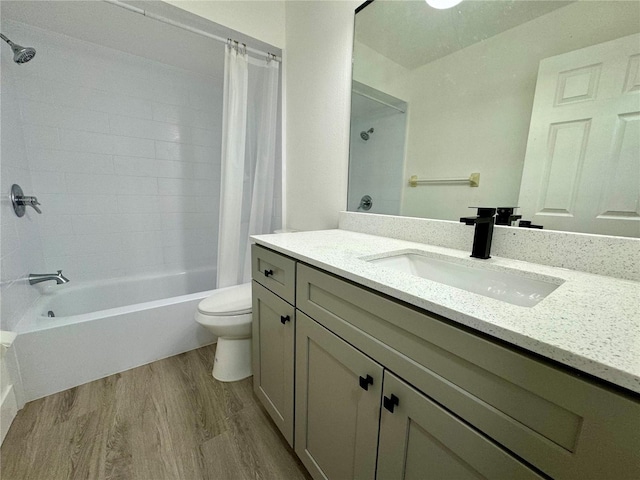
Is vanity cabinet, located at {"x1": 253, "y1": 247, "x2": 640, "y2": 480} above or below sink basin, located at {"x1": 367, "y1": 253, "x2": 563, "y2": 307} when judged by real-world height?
below

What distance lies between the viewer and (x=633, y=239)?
67 centimetres

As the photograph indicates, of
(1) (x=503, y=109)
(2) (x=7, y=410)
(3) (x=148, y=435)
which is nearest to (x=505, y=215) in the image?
(1) (x=503, y=109)

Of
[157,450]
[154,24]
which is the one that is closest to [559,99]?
[157,450]

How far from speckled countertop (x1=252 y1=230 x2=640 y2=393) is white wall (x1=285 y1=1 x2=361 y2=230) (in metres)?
0.89

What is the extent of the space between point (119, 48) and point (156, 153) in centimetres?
74

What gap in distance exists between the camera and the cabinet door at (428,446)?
441 mm

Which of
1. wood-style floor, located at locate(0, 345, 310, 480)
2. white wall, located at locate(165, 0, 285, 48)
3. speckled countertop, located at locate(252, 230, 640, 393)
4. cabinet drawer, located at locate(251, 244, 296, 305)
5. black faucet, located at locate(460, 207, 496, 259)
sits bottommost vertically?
wood-style floor, located at locate(0, 345, 310, 480)

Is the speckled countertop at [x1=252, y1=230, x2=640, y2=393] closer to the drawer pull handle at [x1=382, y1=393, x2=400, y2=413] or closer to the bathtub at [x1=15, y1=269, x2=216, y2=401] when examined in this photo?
the drawer pull handle at [x1=382, y1=393, x2=400, y2=413]

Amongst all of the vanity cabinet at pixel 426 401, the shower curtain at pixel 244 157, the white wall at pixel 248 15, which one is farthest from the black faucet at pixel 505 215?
the white wall at pixel 248 15

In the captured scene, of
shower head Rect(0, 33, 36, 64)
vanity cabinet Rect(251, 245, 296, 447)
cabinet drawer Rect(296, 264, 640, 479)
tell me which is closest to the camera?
cabinet drawer Rect(296, 264, 640, 479)

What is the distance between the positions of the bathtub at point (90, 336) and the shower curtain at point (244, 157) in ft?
1.24

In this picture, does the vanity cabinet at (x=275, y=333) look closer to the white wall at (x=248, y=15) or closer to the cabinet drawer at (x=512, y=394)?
the cabinet drawer at (x=512, y=394)

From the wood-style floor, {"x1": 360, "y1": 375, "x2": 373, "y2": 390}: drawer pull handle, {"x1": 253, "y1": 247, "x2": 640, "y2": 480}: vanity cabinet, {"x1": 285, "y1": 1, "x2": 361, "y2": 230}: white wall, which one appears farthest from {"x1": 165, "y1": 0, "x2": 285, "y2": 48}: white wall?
the wood-style floor

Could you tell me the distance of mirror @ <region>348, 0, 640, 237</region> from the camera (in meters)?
0.73
